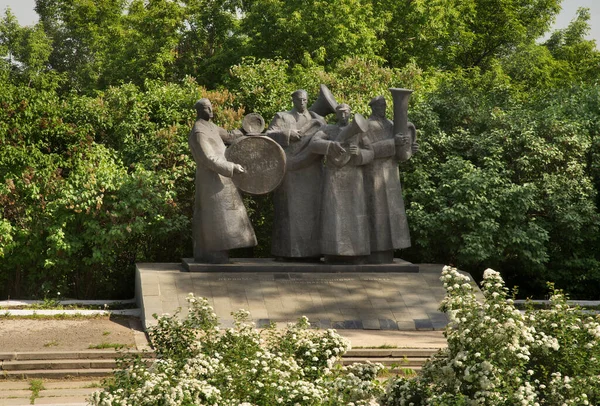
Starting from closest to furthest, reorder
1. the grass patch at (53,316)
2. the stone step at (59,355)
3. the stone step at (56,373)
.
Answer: the stone step at (56,373) < the stone step at (59,355) < the grass patch at (53,316)

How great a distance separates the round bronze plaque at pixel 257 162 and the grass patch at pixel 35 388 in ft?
15.6

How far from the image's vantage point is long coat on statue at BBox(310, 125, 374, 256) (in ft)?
49.1

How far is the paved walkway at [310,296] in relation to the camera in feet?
44.6

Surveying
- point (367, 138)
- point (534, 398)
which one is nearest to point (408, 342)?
point (367, 138)

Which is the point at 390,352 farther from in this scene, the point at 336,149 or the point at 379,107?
the point at 379,107

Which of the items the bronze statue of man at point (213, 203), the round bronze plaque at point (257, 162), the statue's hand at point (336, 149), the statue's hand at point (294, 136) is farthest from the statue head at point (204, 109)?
the statue's hand at point (336, 149)

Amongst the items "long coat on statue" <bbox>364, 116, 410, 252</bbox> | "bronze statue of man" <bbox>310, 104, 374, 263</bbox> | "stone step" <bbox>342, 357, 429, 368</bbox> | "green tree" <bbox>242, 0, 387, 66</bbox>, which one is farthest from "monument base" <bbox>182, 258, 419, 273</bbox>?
"green tree" <bbox>242, 0, 387, 66</bbox>

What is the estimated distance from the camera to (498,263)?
17859 mm

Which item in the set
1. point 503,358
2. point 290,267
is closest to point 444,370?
point 503,358

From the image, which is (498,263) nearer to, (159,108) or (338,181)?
(338,181)

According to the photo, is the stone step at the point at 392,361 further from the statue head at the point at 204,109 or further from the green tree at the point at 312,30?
the green tree at the point at 312,30

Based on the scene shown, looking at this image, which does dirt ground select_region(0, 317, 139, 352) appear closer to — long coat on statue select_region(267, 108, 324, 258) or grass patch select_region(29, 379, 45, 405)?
grass patch select_region(29, 379, 45, 405)

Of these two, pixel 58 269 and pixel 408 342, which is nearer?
pixel 408 342

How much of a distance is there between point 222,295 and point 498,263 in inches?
238
